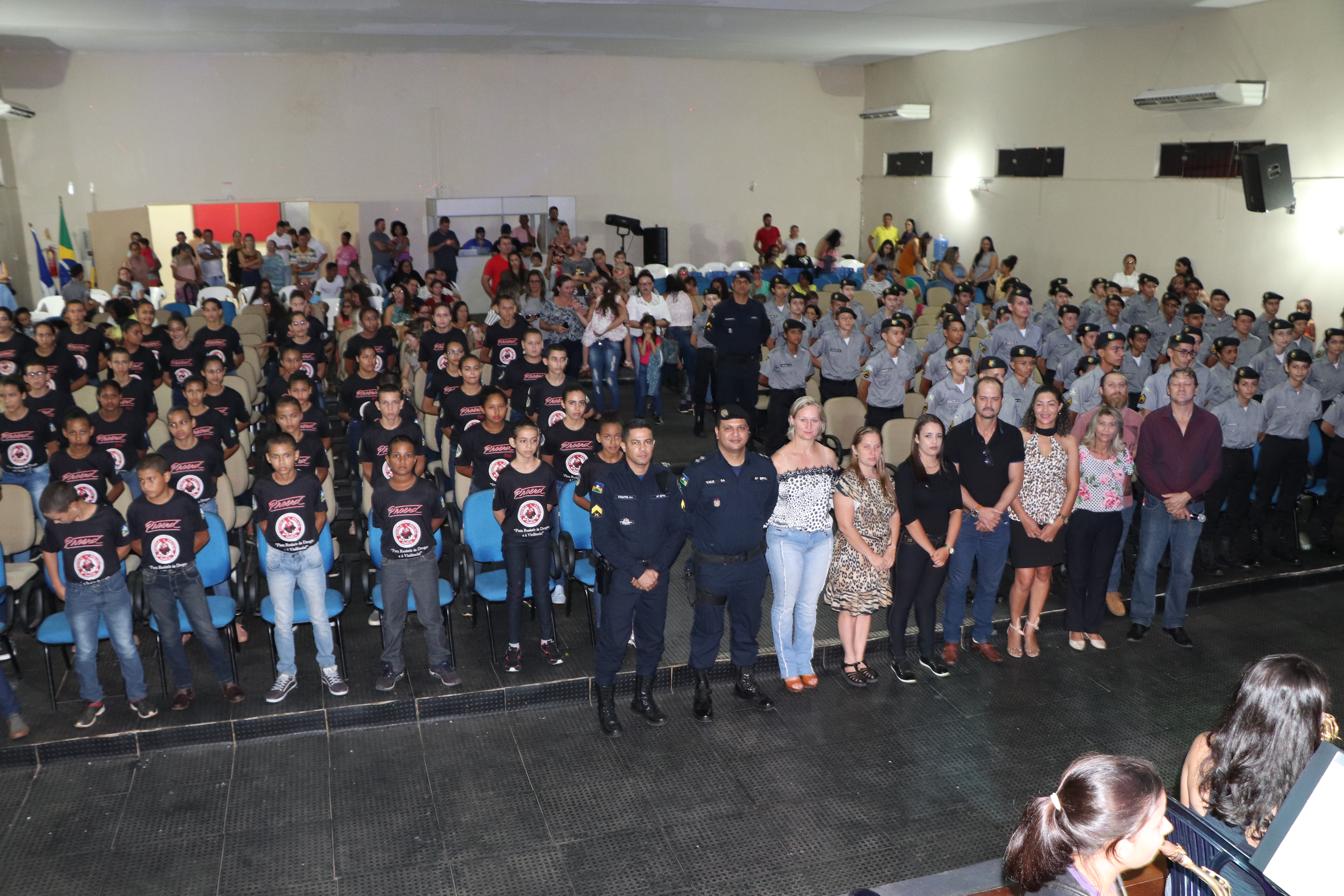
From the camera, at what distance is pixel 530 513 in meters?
5.23

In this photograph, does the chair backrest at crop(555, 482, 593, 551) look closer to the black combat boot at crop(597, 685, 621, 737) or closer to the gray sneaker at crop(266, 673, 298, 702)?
the black combat boot at crop(597, 685, 621, 737)

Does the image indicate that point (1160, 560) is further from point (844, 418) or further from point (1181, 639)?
point (844, 418)

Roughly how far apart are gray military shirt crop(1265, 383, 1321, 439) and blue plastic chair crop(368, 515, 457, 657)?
18.9 feet

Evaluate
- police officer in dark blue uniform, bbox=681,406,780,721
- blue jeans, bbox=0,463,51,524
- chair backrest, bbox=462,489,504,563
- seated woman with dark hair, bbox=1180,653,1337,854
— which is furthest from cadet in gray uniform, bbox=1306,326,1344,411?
blue jeans, bbox=0,463,51,524

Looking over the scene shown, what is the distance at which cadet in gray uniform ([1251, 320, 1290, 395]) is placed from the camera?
7777 millimetres

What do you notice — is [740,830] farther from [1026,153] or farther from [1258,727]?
[1026,153]

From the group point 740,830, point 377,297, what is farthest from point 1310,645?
point 377,297

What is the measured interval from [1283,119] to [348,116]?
13.3m

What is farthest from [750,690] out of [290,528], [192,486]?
[192,486]

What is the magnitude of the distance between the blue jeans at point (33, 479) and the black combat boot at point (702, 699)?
4.51m

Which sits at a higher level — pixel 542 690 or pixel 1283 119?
pixel 1283 119

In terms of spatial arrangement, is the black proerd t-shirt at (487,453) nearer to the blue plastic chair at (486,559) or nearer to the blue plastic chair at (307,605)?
the blue plastic chair at (486,559)

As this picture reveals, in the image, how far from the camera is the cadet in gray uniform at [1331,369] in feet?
24.3

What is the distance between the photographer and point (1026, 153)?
14.4 metres
